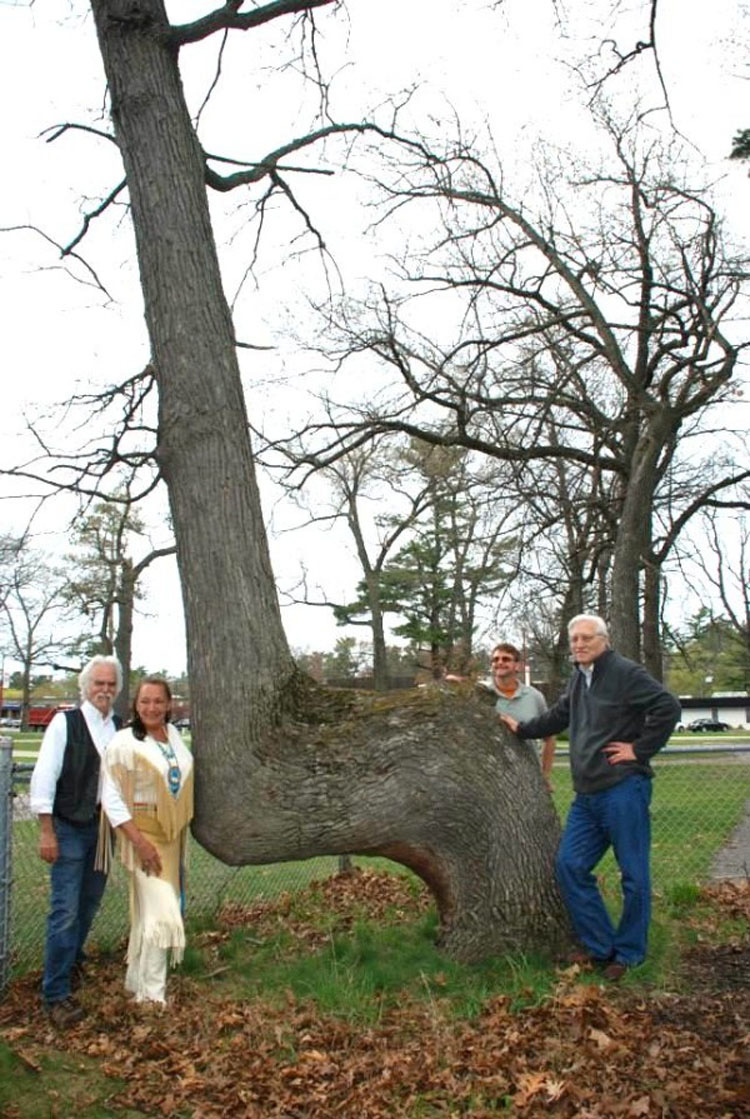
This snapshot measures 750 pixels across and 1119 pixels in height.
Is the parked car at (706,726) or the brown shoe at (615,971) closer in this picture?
the brown shoe at (615,971)

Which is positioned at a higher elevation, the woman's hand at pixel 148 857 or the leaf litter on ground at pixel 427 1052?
the woman's hand at pixel 148 857

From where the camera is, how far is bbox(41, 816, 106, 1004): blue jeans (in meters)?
5.16

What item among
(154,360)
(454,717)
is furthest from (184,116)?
(454,717)

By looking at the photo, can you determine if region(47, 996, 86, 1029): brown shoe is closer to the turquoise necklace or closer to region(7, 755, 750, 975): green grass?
region(7, 755, 750, 975): green grass

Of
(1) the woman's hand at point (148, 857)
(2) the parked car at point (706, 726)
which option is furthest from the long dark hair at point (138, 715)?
(2) the parked car at point (706, 726)

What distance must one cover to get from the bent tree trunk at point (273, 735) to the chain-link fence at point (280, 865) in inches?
54.1

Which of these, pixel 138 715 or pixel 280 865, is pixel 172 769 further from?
pixel 280 865

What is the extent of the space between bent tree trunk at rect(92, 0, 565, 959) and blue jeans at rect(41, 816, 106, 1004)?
69 cm

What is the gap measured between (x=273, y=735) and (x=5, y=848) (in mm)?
1701

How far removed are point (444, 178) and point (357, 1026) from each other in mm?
12922

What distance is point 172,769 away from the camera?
17.1 feet

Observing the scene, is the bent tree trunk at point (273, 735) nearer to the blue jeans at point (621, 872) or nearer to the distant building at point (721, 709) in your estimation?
the blue jeans at point (621, 872)

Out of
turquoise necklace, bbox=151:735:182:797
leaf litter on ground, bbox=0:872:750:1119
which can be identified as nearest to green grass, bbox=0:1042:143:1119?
leaf litter on ground, bbox=0:872:750:1119

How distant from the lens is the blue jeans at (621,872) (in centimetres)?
518
